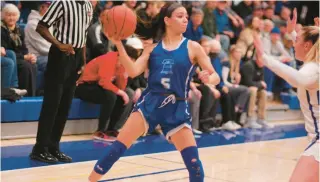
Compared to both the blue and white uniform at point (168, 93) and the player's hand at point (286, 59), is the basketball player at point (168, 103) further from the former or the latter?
the player's hand at point (286, 59)

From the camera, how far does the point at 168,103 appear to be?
3812mm

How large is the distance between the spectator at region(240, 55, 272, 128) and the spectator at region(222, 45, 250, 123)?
15 cm

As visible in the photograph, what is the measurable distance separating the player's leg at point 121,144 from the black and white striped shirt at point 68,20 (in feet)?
6.12

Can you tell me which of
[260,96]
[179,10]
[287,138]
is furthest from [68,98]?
[260,96]

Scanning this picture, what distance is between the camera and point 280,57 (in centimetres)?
1074

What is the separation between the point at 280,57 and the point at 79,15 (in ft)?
20.6

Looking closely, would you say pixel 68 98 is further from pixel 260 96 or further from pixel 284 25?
pixel 284 25

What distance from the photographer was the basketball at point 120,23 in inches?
146

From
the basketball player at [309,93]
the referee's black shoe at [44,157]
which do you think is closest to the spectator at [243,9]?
the referee's black shoe at [44,157]

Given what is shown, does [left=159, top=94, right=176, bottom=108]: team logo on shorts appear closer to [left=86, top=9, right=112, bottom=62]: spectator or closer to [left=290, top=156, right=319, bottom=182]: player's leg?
[left=290, top=156, right=319, bottom=182]: player's leg

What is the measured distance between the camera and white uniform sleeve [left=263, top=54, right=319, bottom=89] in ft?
9.70

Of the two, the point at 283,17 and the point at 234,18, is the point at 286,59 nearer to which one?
the point at 234,18

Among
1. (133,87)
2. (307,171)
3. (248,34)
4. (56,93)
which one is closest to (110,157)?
(307,171)

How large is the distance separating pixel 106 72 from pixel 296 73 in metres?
4.44
